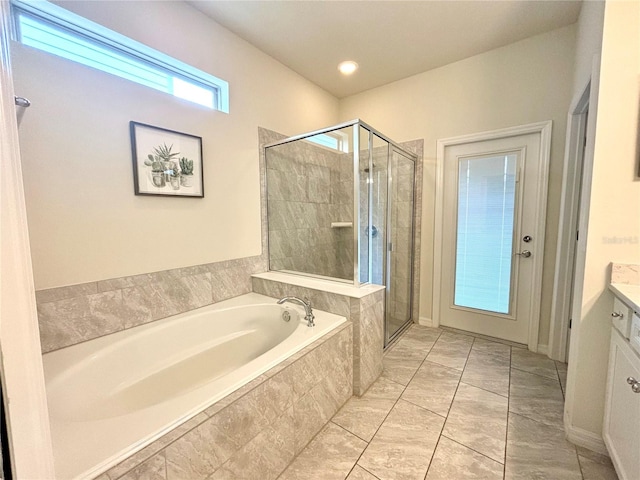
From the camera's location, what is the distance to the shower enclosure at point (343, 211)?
7.58 feet

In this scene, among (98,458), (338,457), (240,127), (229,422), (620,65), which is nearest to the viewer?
(98,458)

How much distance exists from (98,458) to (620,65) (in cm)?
256

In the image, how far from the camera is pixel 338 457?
1.37m

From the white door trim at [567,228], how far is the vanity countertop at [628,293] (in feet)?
3.19

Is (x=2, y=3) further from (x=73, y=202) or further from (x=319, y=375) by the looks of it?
(x=319, y=375)

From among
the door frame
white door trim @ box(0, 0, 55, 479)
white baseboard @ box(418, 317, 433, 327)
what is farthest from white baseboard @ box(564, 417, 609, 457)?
white door trim @ box(0, 0, 55, 479)

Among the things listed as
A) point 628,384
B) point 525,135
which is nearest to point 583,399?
point 628,384

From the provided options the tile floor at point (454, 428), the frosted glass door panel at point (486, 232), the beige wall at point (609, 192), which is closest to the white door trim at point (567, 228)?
the tile floor at point (454, 428)

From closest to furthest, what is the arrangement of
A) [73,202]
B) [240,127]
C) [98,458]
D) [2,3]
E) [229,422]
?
[2,3], [98,458], [229,422], [73,202], [240,127]

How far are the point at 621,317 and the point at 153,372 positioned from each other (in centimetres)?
246

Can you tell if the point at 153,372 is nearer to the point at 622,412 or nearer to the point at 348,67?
the point at 622,412

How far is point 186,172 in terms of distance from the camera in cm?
195

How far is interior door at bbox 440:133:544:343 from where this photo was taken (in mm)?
2406

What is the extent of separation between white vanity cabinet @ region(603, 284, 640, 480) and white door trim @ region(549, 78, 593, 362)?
97 cm
